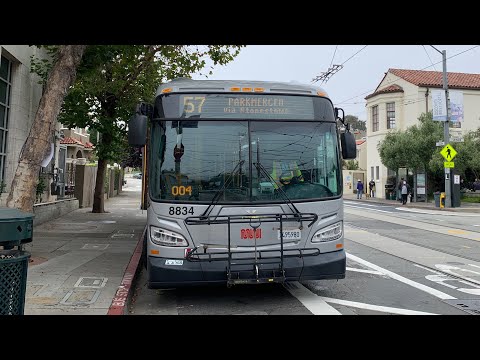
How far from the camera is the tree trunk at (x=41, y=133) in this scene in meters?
7.93

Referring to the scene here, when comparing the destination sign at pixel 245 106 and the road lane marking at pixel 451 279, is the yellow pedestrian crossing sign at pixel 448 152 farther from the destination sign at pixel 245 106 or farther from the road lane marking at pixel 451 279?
the destination sign at pixel 245 106

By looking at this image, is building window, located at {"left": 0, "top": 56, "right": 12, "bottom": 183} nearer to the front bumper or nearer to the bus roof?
the bus roof

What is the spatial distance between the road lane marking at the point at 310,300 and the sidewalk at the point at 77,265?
2688mm

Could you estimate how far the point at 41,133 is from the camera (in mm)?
8164

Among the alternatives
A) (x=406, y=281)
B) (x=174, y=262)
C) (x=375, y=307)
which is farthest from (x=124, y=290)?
(x=406, y=281)

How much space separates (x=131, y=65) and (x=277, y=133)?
1027 cm

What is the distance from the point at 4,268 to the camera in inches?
159

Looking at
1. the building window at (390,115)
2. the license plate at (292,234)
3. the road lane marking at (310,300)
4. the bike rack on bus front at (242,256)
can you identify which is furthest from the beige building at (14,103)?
the building window at (390,115)

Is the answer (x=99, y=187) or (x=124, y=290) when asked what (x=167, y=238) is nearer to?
(x=124, y=290)

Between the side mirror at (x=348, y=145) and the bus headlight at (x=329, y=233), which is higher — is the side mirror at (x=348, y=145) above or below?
above
